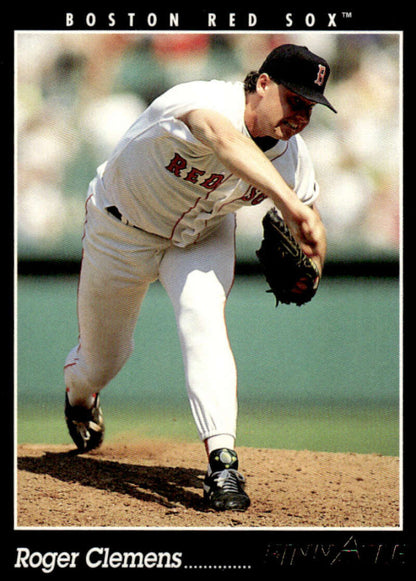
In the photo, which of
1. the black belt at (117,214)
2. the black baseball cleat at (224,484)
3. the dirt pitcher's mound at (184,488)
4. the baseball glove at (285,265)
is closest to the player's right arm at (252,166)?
the baseball glove at (285,265)

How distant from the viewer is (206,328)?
227 cm

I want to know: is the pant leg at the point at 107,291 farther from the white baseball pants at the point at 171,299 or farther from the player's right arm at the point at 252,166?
the player's right arm at the point at 252,166

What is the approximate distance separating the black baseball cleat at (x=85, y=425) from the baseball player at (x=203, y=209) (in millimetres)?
385

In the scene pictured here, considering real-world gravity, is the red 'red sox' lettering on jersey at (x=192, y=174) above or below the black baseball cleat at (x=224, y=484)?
above

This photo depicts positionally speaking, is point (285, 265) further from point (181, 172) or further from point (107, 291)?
point (107, 291)

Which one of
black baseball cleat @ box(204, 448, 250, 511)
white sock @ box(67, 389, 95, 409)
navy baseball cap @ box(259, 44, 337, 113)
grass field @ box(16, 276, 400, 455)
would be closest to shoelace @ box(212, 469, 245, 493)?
black baseball cleat @ box(204, 448, 250, 511)

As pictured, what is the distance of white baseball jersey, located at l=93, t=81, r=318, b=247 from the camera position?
215cm

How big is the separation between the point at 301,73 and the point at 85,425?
5.58 feet

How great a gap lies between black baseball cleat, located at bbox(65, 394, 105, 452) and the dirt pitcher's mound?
56mm

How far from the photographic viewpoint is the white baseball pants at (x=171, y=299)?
2.23m

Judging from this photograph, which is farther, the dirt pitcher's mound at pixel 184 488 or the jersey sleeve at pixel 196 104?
the dirt pitcher's mound at pixel 184 488

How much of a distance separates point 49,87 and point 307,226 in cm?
439

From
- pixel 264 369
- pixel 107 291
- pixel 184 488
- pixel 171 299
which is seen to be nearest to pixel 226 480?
pixel 184 488
